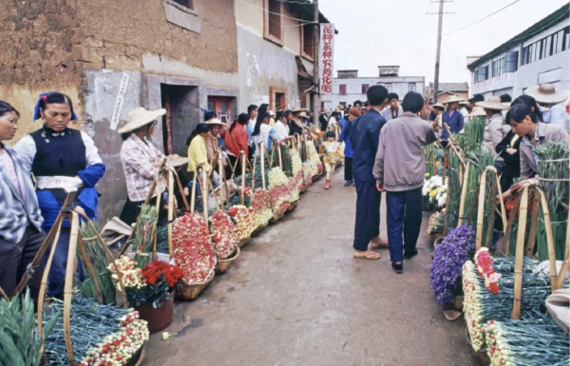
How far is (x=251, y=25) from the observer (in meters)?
9.87

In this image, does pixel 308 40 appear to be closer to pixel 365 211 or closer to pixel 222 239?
pixel 365 211

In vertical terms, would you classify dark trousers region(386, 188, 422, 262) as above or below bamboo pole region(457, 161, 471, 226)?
below

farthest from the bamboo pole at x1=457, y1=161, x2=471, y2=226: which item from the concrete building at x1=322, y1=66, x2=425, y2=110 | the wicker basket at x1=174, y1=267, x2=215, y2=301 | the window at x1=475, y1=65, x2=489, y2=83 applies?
the concrete building at x1=322, y1=66, x2=425, y2=110

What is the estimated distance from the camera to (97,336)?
2.30 m

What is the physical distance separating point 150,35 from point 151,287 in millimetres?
4380

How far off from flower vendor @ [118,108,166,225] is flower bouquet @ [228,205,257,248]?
912 millimetres

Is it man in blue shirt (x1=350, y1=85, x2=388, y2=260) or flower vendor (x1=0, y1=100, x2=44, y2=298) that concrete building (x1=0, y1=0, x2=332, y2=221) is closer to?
flower vendor (x1=0, y1=100, x2=44, y2=298)

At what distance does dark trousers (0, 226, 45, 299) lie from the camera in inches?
99.4

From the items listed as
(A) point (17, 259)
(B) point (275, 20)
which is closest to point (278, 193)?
(A) point (17, 259)

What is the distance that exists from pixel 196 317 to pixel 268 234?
7.43 feet

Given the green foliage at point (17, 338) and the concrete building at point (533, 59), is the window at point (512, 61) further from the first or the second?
the green foliage at point (17, 338)

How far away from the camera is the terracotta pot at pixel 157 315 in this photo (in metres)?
3.00

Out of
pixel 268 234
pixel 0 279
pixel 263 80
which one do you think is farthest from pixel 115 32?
pixel 263 80

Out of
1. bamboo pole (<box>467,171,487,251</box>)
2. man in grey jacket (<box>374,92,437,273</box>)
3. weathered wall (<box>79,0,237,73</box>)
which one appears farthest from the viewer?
weathered wall (<box>79,0,237,73</box>)
